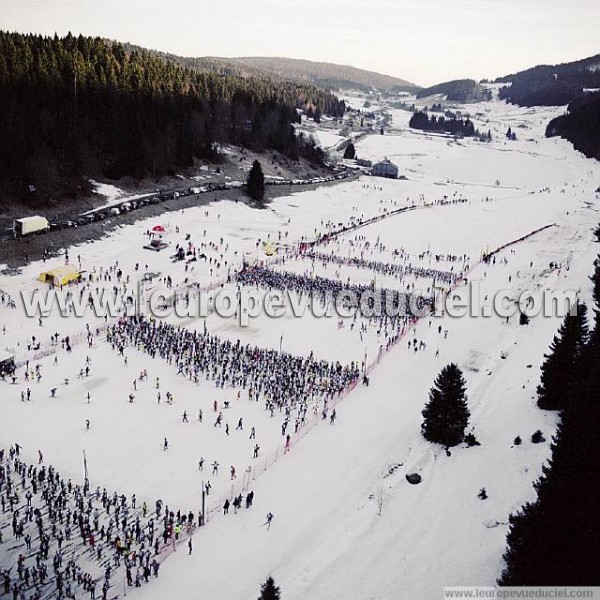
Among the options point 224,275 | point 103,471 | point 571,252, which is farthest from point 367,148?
point 103,471

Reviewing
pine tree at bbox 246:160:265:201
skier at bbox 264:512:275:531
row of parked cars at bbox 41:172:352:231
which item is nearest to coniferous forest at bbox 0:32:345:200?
row of parked cars at bbox 41:172:352:231

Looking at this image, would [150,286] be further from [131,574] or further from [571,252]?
[571,252]

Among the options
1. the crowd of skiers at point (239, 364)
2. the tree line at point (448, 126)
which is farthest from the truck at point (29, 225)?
the tree line at point (448, 126)

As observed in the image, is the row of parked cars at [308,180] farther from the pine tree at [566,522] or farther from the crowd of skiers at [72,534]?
the pine tree at [566,522]

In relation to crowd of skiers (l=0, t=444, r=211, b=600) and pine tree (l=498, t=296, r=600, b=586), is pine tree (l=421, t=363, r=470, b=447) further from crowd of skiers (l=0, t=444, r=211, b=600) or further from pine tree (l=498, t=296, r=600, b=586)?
crowd of skiers (l=0, t=444, r=211, b=600)

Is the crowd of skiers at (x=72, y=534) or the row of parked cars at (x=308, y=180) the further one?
the row of parked cars at (x=308, y=180)

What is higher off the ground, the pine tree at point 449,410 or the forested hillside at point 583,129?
the forested hillside at point 583,129
